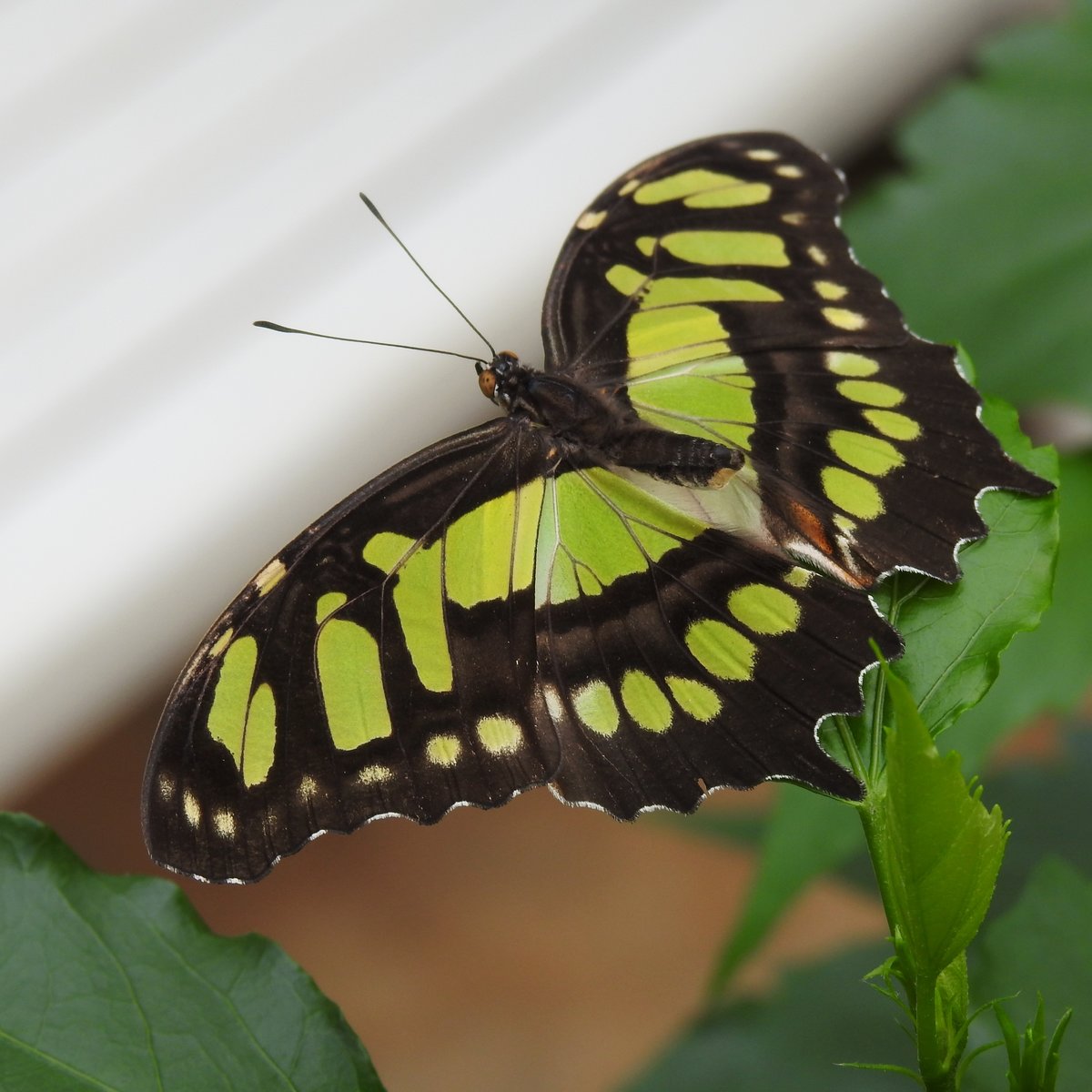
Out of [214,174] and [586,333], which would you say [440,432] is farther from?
[586,333]

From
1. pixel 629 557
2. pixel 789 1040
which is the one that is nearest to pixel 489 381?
pixel 629 557

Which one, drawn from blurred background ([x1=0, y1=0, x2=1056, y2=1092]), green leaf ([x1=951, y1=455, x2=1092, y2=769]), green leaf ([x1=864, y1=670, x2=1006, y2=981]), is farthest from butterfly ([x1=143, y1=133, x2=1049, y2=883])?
blurred background ([x1=0, y1=0, x2=1056, y2=1092])

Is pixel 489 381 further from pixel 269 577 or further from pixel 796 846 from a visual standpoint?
pixel 796 846

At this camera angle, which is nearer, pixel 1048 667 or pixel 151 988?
pixel 151 988

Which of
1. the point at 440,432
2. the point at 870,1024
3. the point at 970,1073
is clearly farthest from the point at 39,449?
the point at 970,1073

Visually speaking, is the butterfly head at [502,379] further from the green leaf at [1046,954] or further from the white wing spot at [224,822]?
the green leaf at [1046,954]

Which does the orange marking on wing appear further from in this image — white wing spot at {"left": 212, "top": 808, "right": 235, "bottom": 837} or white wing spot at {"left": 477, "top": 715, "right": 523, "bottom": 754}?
white wing spot at {"left": 212, "top": 808, "right": 235, "bottom": 837}
